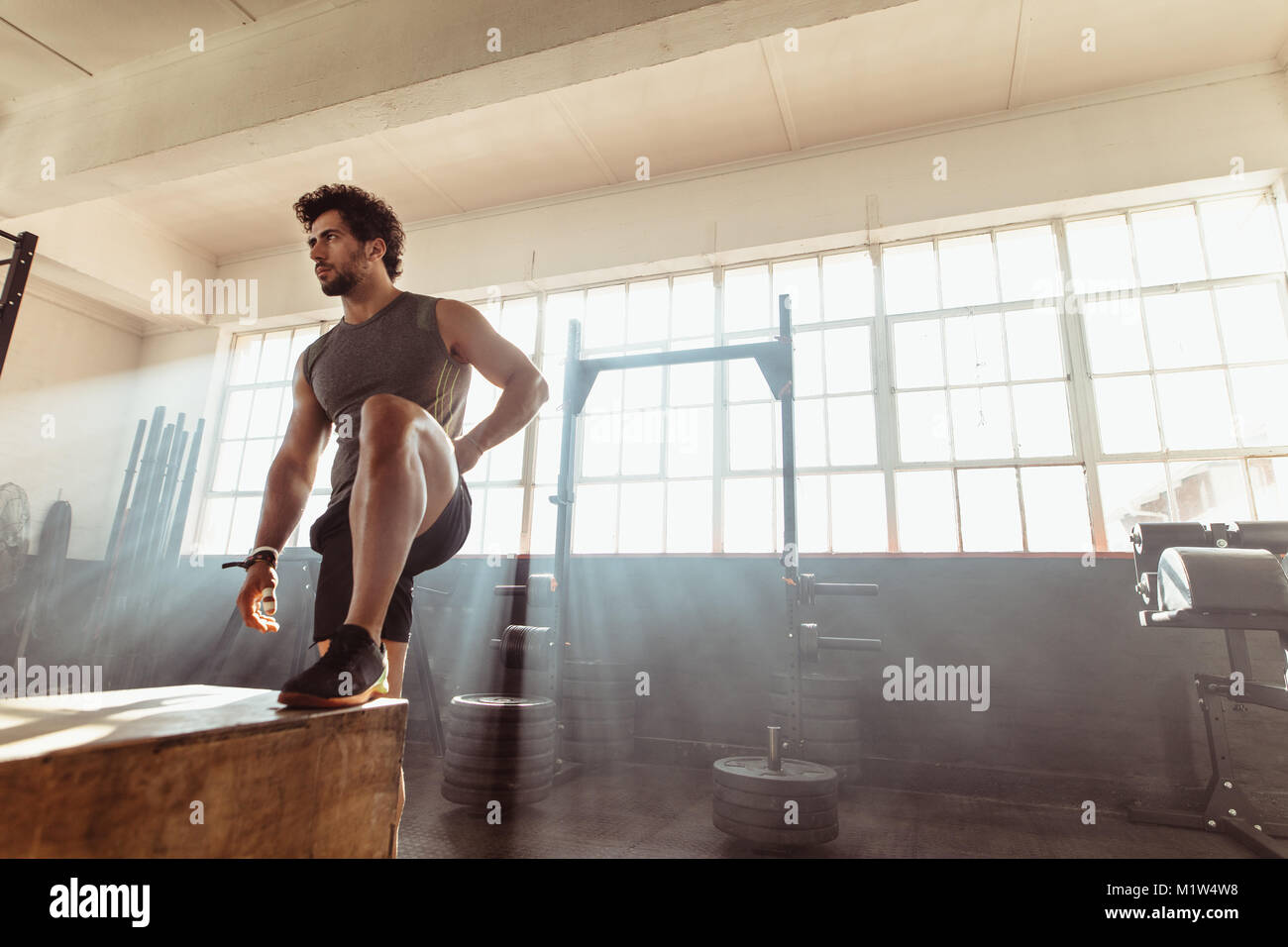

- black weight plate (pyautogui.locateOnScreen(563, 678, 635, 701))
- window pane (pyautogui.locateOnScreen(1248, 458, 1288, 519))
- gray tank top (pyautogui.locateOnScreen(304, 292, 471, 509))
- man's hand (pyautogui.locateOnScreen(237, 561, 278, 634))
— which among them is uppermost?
window pane (pyautogui.locateOnScreen(1248, 458, 1288, 519))

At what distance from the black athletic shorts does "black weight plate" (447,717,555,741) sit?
1.13 meters

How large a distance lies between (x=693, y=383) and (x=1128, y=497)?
115 inches

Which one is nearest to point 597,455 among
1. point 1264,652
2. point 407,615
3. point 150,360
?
point 407,615

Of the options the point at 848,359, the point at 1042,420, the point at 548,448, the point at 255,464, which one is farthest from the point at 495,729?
the point at 255,464

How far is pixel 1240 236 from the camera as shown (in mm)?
4113

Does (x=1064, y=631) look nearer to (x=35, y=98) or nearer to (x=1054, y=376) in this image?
(x=1054, y=376)

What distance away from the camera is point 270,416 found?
6434mm

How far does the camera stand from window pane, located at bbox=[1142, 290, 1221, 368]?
401cm

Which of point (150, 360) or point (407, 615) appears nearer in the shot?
point (407, 615)

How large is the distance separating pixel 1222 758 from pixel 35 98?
772cm

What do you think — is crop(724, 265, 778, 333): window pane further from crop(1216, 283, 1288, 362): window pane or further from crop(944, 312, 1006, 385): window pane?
crop(1216, 283, 1288, 362): window pane

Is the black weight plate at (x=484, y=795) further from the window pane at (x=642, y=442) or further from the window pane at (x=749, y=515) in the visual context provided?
the window pane at (x=642, y=442)

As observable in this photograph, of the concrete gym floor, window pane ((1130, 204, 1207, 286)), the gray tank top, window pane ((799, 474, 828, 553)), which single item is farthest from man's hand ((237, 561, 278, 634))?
window pane ((1130, 204, 1207, 286))

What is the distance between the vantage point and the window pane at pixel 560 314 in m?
5.50
